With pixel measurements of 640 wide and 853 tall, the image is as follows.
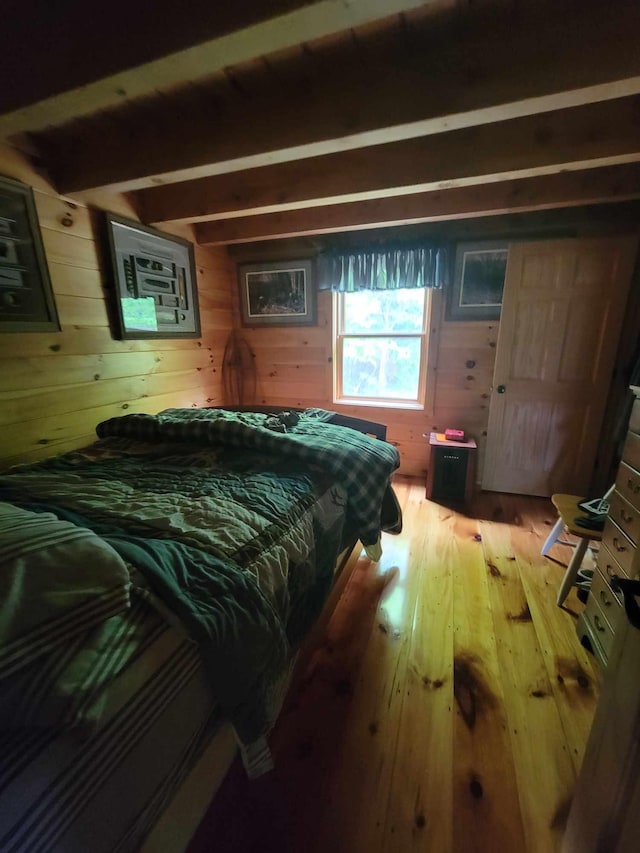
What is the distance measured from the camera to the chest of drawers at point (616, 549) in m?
1.28

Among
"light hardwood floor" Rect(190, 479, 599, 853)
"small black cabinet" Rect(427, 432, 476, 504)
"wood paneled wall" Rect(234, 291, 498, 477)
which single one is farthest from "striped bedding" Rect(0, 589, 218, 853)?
"wood paneled wall" Rect(234, 291, 498, 477)

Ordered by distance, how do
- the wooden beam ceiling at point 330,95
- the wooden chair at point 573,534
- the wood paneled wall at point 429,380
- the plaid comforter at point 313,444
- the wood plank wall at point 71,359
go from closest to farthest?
1. the wooden beam ceiling at point 330,95
2. the plaid comforter at point 313,444
3. the wooden chair at point 573,534
4. the wood plank wall at point 71,359
5. the wood paneled wall at point 429,380

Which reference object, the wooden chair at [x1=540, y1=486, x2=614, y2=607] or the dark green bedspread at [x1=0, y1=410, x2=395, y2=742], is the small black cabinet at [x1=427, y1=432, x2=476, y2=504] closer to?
the wooden chair at [x1=540, y1=486, x2=614, y2=607]

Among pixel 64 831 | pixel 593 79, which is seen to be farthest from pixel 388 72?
pixel 64 831

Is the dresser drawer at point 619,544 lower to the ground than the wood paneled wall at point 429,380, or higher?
lower

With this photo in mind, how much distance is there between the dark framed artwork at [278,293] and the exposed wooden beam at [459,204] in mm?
529

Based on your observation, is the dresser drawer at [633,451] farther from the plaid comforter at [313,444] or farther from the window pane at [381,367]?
the window pane at [381,367]

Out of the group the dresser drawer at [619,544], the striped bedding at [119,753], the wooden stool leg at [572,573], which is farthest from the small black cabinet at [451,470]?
the striped bedding at [119,753]

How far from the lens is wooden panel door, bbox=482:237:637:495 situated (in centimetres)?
244

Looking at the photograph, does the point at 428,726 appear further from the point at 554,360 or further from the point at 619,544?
the point at 554,360

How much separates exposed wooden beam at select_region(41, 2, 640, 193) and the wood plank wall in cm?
40

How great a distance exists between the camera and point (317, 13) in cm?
88

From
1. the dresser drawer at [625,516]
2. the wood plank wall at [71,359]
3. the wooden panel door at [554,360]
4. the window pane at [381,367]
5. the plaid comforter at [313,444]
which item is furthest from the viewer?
the window pane at [381,367]

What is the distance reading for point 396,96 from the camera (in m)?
1.27
